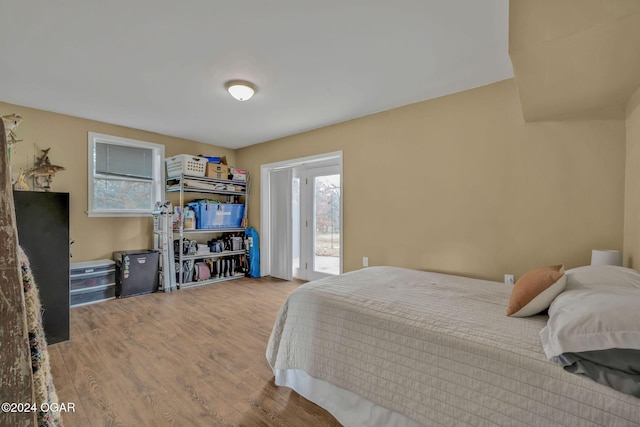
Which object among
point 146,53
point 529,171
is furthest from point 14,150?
point 529,171

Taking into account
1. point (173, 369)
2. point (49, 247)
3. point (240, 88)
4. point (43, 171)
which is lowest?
point (173, 369)

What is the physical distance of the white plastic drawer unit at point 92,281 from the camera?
3.62m

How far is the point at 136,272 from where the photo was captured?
4094mm

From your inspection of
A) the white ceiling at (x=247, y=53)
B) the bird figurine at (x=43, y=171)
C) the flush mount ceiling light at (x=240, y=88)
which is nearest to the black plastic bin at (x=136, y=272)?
the bird figurine at (x=43, y=171)

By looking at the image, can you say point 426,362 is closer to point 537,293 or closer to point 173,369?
point 537,293

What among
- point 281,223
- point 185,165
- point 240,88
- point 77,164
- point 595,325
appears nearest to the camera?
point 595,325

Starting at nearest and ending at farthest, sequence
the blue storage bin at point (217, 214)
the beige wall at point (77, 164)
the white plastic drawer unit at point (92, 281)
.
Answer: the beige wall at point (77, 164), the white plastic drawer unit at point (92, 281), the blue storage bin at point (217, 214)

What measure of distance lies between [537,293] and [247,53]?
2.60 m

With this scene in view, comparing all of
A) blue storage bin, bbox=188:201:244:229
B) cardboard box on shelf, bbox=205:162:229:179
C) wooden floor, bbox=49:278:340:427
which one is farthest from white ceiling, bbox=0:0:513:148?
wooden floor, bbox=49:278:340:427

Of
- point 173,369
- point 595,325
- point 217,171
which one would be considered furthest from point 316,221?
point 595,325

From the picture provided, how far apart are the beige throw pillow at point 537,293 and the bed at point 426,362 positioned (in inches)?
2.0

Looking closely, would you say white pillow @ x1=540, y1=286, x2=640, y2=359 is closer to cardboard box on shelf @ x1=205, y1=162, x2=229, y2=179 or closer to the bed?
the bed

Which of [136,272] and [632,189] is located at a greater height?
[632,189]

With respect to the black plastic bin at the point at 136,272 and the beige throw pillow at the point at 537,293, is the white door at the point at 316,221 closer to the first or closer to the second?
the black plastic bin at the point at 136,272
